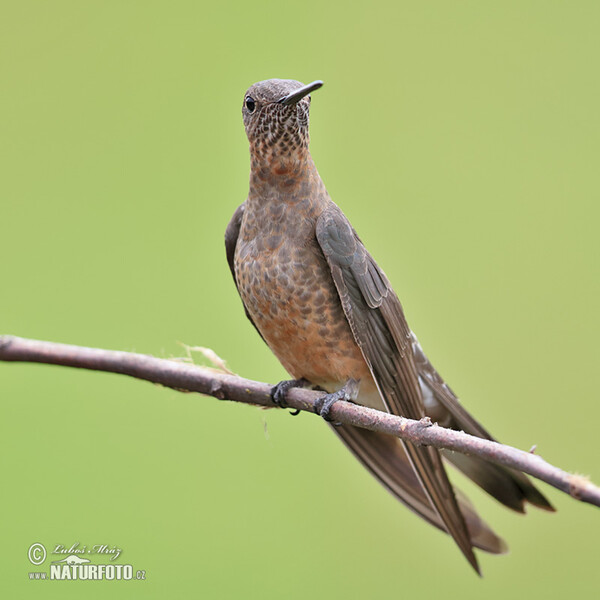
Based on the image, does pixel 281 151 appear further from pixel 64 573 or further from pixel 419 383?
pixel 64 573

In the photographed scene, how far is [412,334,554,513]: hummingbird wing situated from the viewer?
210 cm

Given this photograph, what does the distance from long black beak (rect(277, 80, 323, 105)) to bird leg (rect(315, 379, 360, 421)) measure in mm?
807

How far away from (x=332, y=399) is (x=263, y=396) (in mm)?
207

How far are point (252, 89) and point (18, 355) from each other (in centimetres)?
85

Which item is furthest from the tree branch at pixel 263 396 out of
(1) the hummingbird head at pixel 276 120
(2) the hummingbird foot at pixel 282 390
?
(1) the hummingbird head at pixel 276 120

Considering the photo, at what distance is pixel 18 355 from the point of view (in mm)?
1585

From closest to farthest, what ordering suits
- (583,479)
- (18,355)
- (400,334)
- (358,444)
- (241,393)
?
(583,479) < (18,355) < (241,393) < (400,334) < (358,444)

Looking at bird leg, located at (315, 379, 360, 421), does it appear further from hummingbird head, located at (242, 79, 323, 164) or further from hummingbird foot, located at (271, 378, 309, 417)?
hummingbird head, located at (242, 79, 323, 164)

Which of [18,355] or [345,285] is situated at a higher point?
[345,285]

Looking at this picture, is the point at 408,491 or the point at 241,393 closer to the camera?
the point at 241,393

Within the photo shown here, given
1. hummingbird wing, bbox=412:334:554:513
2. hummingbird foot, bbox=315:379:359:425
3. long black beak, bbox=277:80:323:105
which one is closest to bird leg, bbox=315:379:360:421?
hummingbird foot, bbox=315:379:359:425

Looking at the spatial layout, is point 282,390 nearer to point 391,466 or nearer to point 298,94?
point 391,466

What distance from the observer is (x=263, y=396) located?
78.7 inches

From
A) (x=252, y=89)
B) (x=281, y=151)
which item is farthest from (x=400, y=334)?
(x=252, y=89)
